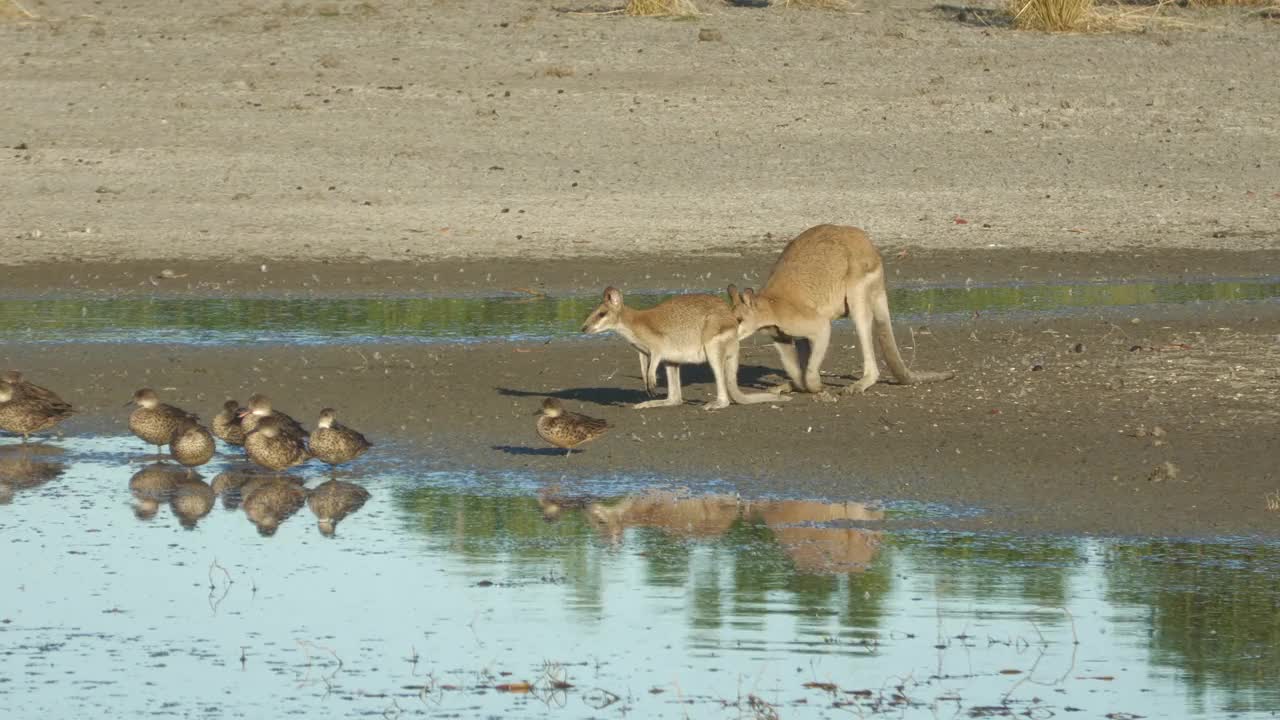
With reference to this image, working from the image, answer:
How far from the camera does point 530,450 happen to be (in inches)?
490

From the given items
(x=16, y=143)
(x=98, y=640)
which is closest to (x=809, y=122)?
(x=16, y=143)

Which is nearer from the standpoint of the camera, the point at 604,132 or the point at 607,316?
the point at 607,316

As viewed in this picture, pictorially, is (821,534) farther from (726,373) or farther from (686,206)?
(686,206)

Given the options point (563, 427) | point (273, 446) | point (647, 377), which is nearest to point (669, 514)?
point (563, 427)

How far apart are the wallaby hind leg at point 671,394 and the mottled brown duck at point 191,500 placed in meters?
2.94

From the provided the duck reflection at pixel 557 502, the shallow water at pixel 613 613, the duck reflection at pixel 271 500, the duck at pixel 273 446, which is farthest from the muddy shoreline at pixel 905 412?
the duck reflection at pixel 271 500

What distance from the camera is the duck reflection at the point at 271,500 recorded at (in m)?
10.7

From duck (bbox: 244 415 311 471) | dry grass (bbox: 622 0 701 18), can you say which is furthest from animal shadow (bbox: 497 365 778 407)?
dry grass (bbox: 622 0 701 18)

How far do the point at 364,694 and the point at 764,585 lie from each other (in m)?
2.08

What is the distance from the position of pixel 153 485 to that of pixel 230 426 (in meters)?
0.87

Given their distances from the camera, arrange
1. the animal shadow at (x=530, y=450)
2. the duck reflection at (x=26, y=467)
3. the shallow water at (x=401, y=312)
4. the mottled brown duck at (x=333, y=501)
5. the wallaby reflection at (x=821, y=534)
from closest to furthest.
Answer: the wallaby reflection at (x=821, y=534) < the mottled brown duck at (x=333, y=501) < the duck reflection at (x=26, y=467) < the animal shadow at (x=530, y=450) < the shallow water at (x=401, y=312)

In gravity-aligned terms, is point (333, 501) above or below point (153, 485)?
below

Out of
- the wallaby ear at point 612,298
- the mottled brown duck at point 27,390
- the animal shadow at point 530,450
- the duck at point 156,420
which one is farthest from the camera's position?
the wallaby ear at point 612,298

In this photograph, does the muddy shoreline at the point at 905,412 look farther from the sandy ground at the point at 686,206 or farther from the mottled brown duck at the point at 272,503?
the mottled brown duck at the point at 272,503
